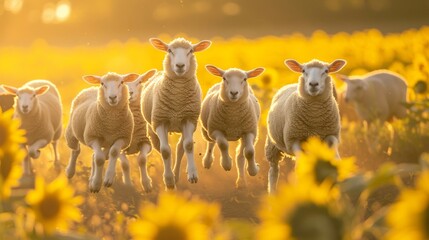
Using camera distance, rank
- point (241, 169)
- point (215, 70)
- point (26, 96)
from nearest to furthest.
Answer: point (215, 70) → point (241, 169) → point (26, 96)

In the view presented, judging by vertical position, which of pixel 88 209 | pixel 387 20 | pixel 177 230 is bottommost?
pixel 88 209

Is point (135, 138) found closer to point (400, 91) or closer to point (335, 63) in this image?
point (335, 63)

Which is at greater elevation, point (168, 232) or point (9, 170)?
point (9, 170)

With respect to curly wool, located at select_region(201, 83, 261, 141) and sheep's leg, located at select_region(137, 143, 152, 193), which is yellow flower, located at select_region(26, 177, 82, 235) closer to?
curly wool, located at select_region(201, 83, 261, 141)

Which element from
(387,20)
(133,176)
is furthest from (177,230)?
(387,20)

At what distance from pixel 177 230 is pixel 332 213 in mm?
359

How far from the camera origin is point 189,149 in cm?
779

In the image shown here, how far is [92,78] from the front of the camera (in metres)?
8.00

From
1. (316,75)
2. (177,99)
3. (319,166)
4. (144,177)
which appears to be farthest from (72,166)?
(319,166)

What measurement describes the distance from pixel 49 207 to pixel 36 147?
24.2 feet

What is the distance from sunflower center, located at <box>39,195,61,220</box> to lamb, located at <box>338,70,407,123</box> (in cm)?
952

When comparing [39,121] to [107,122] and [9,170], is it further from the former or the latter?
[9,170]

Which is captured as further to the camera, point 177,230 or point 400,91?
Result: point 400,91

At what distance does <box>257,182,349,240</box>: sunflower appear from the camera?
173 cm
